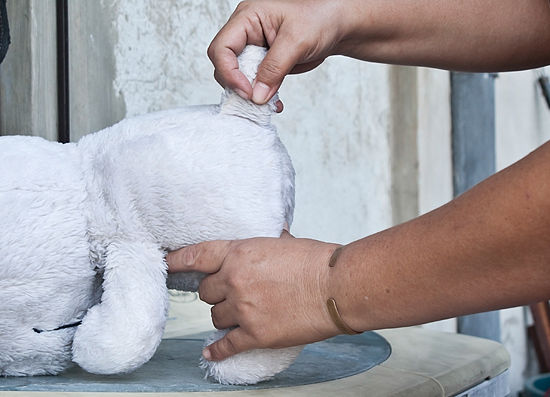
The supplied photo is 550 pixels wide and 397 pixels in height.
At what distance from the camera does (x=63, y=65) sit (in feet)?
3.96

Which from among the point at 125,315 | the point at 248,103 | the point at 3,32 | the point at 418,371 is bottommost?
the point at 418,371

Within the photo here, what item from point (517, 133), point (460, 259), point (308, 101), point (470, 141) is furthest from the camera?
point (517, 133)

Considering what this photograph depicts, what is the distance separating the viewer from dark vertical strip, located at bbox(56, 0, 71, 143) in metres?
1.21

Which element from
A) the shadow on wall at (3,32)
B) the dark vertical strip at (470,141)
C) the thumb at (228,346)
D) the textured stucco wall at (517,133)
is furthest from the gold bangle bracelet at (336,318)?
the textured stucco wall at (517,133)

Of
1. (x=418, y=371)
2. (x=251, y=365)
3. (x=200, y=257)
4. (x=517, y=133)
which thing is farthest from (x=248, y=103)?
(x=517, y=133)

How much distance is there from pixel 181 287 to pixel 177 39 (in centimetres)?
68

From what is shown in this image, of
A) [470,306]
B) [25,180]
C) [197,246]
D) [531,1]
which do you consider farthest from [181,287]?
[531,1]

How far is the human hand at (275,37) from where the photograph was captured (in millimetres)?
877

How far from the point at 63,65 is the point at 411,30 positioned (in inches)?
21.9

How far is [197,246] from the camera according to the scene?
857mm

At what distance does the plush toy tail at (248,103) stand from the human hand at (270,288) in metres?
0.16

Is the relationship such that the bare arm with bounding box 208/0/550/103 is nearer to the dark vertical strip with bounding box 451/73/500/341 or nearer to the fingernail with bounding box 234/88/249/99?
the fingernail with bounding box 234/88/249/99

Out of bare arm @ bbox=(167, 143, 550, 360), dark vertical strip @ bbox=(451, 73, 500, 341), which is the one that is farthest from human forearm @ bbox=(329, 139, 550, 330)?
dark vertical strip @ bbox=(451, 73, 500, 341)

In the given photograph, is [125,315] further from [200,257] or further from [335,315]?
[335,315]
